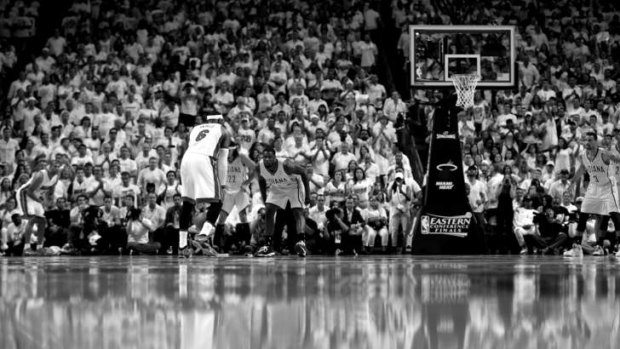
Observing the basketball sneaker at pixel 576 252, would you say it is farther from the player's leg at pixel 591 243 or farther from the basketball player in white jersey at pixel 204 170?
the basketball player in white jersey at pixel 204 170

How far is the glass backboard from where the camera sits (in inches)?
825

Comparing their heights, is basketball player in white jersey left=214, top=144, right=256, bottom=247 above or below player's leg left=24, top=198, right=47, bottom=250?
above

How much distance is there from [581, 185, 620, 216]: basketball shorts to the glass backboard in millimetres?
4258

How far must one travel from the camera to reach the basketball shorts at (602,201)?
17328 millimetres

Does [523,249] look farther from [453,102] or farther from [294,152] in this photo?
[294,152]

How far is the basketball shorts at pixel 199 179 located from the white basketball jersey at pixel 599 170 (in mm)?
6422

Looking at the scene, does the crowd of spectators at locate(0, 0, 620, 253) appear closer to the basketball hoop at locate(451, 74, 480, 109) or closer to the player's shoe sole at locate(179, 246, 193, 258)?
the basketball hoop at locate(451, 74, 480, 109)

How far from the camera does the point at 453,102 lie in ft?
63.0

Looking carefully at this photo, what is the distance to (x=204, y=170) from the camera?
14219mm

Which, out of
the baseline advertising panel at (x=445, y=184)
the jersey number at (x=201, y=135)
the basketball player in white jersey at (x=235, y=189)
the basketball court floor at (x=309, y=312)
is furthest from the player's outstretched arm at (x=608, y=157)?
the basketball court floor at (x=309, y=312)

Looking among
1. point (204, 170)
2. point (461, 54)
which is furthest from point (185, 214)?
point (461, 54)

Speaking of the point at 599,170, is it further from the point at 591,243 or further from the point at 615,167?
the point at 591,243

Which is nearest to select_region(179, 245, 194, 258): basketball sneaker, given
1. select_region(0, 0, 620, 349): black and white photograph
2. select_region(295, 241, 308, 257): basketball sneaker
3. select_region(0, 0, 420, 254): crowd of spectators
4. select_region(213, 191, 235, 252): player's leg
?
select_region(0, 0, 620, 349): black and white photograph

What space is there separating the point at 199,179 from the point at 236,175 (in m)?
4.76
